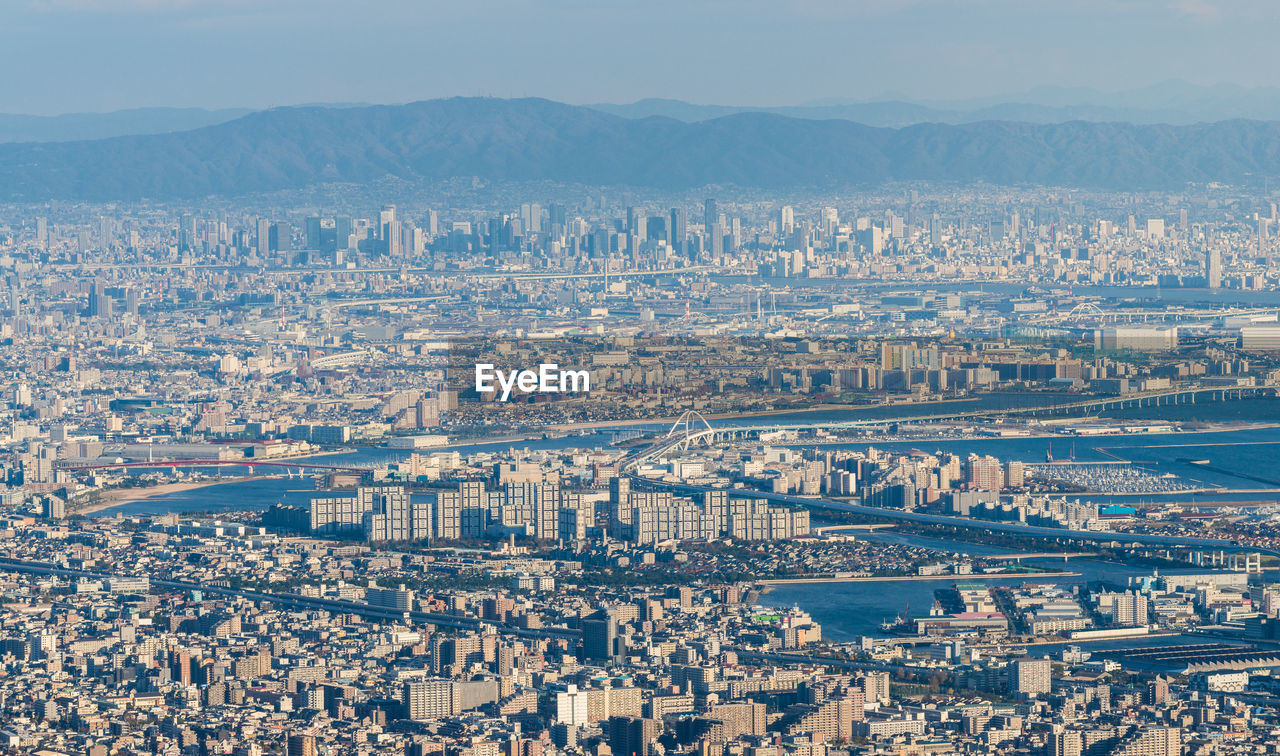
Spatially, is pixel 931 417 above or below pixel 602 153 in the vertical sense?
below

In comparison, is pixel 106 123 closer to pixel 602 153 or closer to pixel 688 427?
pixel 602 153

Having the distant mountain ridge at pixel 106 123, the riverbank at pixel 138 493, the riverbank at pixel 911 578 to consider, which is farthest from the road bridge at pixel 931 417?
the distant mountain ridge at pixel 106 123

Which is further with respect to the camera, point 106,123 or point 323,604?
point 106,123

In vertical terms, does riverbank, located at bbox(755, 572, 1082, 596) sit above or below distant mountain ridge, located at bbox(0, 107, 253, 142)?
below

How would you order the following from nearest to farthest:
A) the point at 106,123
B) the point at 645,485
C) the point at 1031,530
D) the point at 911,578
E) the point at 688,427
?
1. the point at 911,578
2. the point at 1031,530
3. the point at 645,485
4. the point at 688,427
5. the point at 106,123

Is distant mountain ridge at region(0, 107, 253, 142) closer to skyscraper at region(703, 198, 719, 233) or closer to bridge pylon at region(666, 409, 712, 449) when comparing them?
skyscraper at region(703, 198, 719, 233)

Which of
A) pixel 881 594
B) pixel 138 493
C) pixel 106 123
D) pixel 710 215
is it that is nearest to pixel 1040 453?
pixel 138 493

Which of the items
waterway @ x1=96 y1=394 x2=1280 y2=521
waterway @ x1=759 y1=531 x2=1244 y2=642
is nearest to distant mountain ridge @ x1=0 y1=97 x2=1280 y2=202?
waterway @ x1=96 y1=394 x2=1280 y2=521
